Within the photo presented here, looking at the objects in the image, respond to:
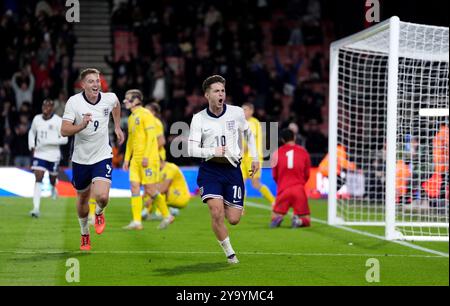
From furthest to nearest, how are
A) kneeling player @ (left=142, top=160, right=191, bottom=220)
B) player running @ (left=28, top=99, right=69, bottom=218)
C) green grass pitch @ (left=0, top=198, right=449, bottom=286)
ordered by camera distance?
player running @ (left=28, top=99, right=69, bottom=218) < kneeling player @ (left=142, top=160, right=191, bottom=220) < green grass pitch @ (left=0, top=198, right=449, bottom=286)

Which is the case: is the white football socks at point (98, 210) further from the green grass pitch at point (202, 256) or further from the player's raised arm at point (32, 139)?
the player's raised arm at point (32, 139)

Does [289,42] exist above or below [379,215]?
above

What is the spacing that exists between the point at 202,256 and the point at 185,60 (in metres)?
17.8

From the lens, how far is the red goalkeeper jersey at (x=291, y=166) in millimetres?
17141

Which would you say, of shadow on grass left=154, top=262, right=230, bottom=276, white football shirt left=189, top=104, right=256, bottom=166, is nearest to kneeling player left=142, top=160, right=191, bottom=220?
shadow on grass left=154, top=262, right=230, bottom=276

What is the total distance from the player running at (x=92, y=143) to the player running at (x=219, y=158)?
63.3 inches

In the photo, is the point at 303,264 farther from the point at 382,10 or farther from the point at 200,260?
the point at 382,10

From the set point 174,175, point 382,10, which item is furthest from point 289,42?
point 174,175

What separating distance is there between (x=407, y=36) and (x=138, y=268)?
287 inches

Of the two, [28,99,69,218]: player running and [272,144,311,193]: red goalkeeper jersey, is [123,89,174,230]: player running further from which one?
[28,99,69,218]: player running

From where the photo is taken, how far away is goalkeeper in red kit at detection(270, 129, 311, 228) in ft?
55.8

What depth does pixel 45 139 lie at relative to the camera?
1834cm

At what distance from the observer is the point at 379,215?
20.3 metres

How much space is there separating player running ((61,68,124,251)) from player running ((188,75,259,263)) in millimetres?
1608
